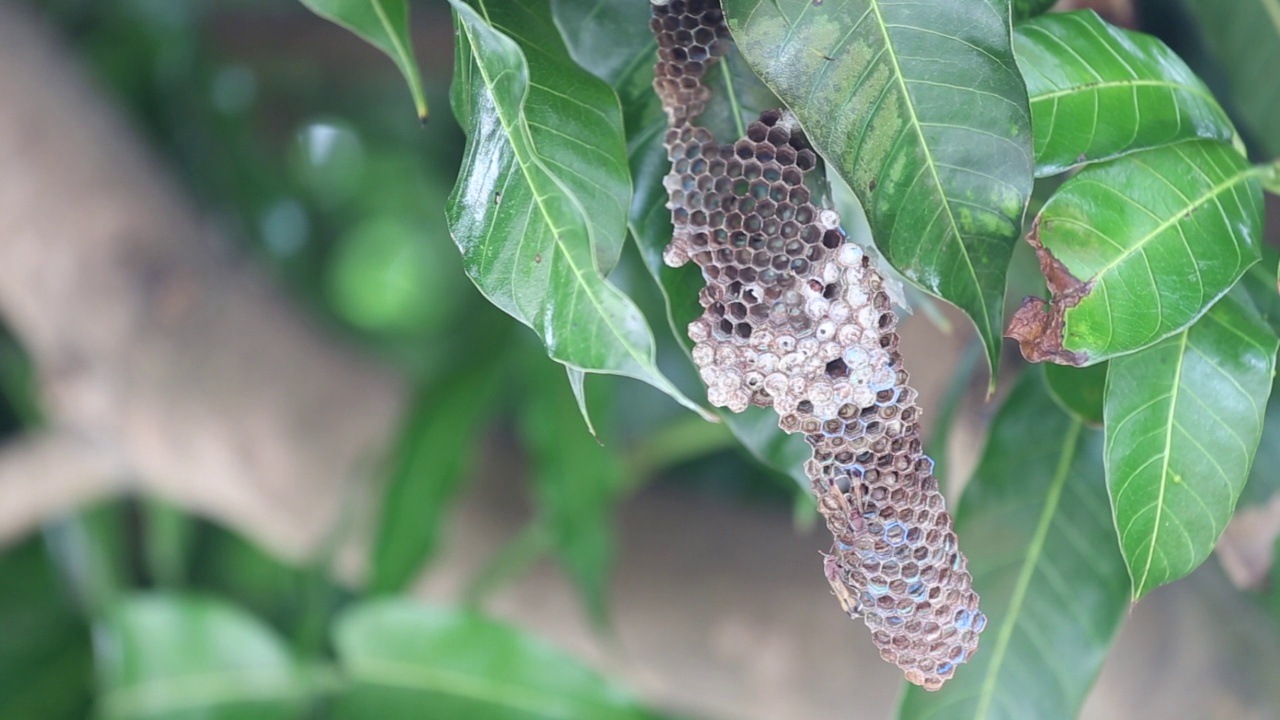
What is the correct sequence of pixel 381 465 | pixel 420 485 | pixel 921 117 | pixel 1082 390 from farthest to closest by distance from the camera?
pixel 381 465 < pixel 420 485 < pixel 1082 390 < pixel 921 117

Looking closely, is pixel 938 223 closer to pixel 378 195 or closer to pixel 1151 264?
pixel 1151 264

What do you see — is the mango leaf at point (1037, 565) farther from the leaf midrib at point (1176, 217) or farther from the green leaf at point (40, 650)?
the green leaf at point (40, 650)

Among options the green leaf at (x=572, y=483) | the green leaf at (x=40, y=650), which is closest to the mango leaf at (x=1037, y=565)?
the green leaf at (x=572, y=483)

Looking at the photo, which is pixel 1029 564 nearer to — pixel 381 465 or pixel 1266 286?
pixel 1266 286

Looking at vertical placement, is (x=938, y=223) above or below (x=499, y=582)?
above

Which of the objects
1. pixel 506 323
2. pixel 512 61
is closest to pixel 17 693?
pixel 506 323

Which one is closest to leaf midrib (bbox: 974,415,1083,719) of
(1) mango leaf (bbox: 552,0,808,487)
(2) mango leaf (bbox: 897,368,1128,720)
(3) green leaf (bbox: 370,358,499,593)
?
(2) mango leaf (bbox: 897,368,1128,720)

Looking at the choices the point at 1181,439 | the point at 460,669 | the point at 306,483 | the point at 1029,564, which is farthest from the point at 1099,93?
the point at 306,483
